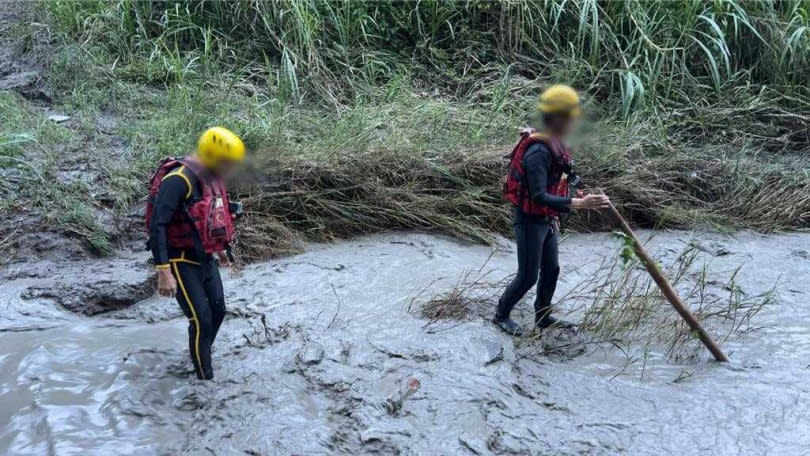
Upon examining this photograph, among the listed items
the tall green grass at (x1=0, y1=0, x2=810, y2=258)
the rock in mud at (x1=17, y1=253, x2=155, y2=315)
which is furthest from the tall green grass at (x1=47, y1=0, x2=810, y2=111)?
the rock in mud at (x1=17, y1=253, x2=155, y2=315)

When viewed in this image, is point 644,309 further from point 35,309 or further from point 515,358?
point 35,309

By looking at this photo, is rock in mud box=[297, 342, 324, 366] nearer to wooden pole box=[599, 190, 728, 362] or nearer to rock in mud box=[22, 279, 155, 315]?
rock in mud box=[22, 279, 155, 315]

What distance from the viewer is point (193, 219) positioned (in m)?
3.64

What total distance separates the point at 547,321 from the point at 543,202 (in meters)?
0.96

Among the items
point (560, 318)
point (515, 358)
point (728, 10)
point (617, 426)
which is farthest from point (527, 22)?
point (617, 426)

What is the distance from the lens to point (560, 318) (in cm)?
491

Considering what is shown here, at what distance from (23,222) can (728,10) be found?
7274mm

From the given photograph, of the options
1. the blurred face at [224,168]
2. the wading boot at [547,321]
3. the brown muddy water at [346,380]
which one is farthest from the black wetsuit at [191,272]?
the wading boot at [547,321]

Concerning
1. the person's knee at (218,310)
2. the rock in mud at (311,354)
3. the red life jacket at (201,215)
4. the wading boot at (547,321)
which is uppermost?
the red life jacket at (201,215)

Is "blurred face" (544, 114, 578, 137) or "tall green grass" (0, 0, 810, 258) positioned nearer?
"blurred face" (544, 114, 578, 137)

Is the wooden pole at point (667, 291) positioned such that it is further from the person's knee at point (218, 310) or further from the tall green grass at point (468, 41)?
the tall green grass at point (468, 41)

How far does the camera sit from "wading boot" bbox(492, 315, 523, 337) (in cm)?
459

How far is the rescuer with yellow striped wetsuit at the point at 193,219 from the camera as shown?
360 centimetres

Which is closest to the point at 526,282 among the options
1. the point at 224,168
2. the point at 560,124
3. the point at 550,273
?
the point at 550,273
